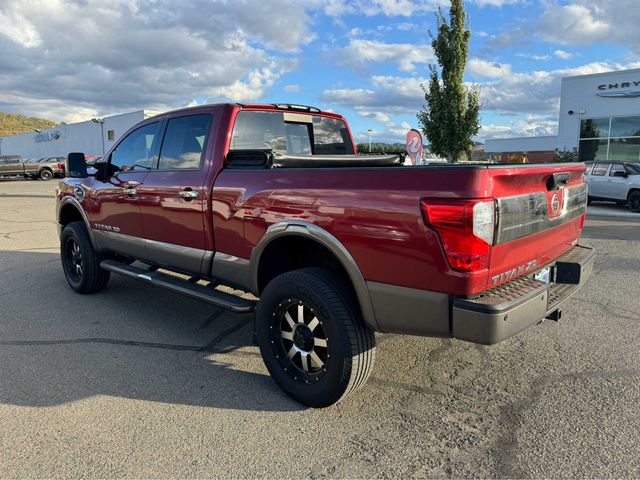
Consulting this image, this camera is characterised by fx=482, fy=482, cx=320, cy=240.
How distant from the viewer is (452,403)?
3.16 m

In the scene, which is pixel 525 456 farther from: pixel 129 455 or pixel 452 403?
pixel 129 455

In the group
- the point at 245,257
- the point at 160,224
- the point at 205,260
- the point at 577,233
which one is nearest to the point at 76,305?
the point at 160,224

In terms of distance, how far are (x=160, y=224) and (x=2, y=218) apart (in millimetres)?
11203

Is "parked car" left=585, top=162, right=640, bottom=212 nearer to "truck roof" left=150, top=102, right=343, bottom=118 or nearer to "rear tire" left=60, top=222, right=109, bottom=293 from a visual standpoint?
"truck roof" left=150, top=102, right=343, bottom=118

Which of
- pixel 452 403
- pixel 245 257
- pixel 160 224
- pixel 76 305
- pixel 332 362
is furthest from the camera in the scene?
pixel 76 305

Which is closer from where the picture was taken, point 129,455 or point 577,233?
point 129,455

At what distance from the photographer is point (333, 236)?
9.55 feet

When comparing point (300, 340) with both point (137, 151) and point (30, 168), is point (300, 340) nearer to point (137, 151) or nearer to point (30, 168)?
point (137, 151)

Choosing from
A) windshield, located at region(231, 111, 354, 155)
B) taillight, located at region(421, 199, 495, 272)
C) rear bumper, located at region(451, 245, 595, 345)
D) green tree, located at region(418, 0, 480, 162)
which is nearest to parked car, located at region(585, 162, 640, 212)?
green tree, located at region(418, 0, 480, 162)

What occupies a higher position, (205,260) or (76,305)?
(205,260)

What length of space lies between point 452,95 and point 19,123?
15046 cm

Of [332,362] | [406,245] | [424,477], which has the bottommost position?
[424,477]

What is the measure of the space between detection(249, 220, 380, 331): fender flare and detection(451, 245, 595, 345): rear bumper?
0.52 m

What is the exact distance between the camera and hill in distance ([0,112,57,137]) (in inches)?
4956
